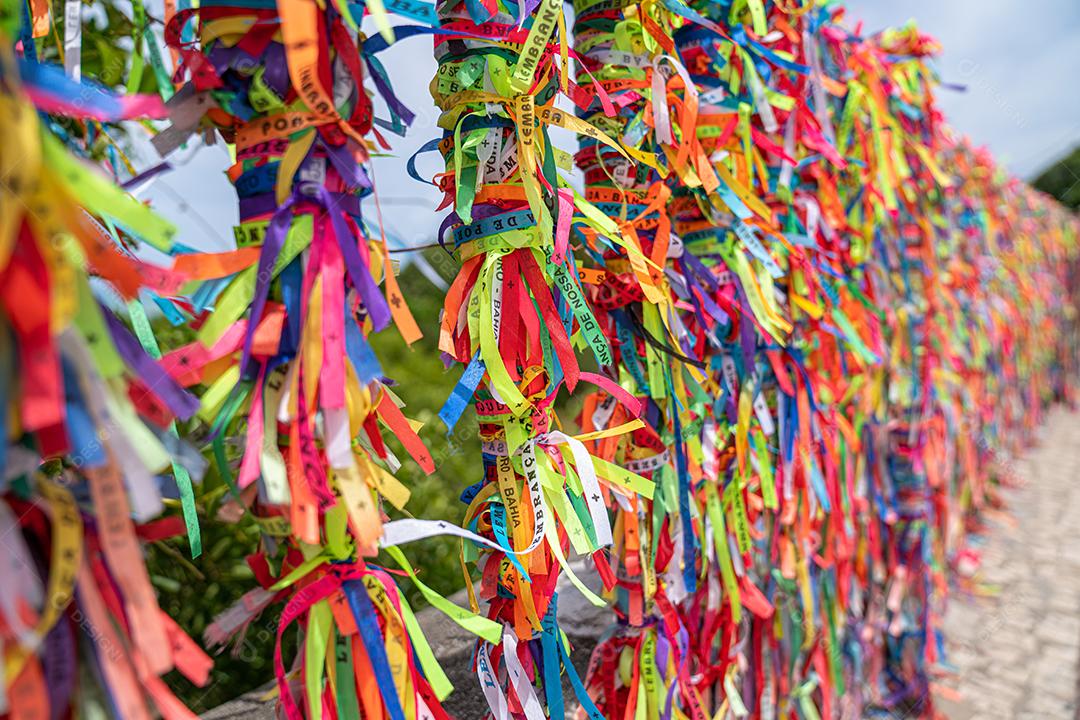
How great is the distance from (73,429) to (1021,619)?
9.51 feet

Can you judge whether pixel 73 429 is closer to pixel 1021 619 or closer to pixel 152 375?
pixel 152 375

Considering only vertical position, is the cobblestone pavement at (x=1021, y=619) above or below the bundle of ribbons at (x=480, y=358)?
below

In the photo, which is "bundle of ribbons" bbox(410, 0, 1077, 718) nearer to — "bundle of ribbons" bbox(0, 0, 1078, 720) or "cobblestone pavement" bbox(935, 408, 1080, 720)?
"bundle of ribbons" bbox(0, 0, 1078, 720)

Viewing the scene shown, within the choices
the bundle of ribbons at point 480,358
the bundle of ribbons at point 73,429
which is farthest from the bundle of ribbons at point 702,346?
the bundle of ribbons at point 73,429

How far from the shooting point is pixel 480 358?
66 centimetres

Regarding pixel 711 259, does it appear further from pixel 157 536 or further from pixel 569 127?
pixel 157 536

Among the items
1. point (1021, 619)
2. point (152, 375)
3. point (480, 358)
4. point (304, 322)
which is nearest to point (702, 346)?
point (480, 358)

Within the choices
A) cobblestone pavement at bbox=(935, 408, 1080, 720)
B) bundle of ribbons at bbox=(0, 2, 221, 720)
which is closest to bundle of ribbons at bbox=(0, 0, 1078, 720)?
bundle of ribbons at bbox=(0, 2, 221, 720)

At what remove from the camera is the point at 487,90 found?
63 centimetres

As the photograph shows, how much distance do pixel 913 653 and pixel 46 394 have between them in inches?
81.3

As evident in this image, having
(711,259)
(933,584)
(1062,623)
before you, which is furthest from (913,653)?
(711,259)

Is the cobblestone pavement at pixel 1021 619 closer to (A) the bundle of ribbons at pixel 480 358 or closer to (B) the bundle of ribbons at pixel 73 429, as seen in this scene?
(A) the bundle of ribbons at pixel 480 358

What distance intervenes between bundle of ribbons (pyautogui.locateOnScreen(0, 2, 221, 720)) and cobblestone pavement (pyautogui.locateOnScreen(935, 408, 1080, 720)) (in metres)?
2.08

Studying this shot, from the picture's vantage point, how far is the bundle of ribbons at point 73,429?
1.16 ft
